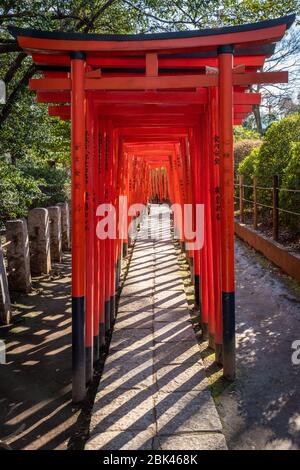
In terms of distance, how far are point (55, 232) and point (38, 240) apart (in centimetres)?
130

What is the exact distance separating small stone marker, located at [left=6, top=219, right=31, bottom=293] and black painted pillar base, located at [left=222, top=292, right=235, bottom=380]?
3977mm

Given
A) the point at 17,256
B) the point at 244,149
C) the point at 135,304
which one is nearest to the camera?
the point at 135,304

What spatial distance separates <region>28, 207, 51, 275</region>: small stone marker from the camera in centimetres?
812

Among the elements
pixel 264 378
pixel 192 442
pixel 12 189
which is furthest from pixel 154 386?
pixel 12 189

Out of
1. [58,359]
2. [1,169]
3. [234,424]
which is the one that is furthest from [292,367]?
[1,169]

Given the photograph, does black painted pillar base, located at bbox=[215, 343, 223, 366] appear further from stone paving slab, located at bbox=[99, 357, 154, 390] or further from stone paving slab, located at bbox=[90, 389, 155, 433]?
stone paving slab, located at bbox=[90, 389, 155, 433]

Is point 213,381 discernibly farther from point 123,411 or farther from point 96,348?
point 96,348

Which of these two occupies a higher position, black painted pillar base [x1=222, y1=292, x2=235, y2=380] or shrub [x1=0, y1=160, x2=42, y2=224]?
shrub [x1=0, y1=160, x2=42, y2=224]

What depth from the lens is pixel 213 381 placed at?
3914 mm

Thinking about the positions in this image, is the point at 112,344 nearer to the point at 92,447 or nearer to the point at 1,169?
the point at 92,447

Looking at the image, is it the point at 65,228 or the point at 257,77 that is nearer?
the point at 257,77

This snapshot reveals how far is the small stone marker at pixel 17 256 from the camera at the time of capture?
679 centimetres

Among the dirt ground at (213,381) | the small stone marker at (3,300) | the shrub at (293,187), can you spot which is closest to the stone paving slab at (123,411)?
the dirt ground at (213,381)

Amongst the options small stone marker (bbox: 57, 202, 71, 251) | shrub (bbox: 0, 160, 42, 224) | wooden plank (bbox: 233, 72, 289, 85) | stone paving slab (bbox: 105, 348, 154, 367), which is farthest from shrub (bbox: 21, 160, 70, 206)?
wooden plank (bbox: 233, 72, 289, 85)
